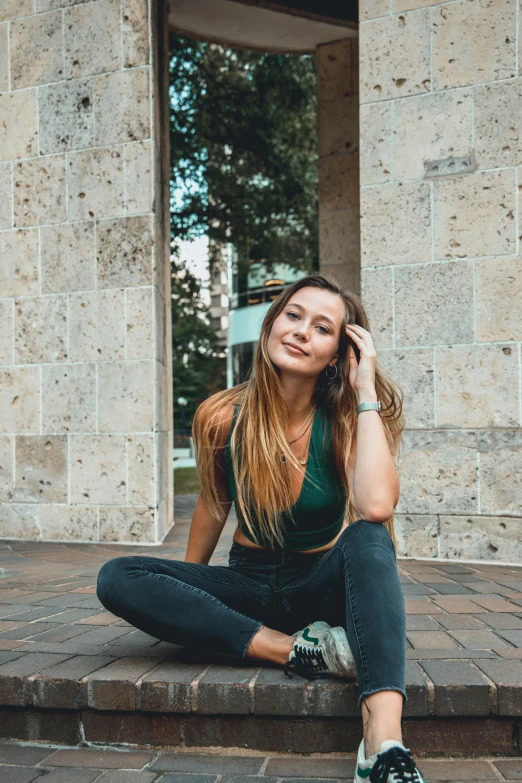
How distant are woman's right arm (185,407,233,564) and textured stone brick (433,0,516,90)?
333 centimetres

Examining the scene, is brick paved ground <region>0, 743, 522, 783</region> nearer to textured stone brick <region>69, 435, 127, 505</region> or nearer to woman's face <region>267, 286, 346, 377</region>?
woman's face <region>267, 286, 346, 377</region>

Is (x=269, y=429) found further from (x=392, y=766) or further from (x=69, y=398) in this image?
(x=69, y=398)

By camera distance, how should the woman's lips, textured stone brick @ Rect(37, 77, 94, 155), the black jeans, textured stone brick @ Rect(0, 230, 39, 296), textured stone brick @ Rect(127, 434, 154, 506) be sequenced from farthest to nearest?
textured stone brick @ Rect(0, 230, 39, 296)
textured stone brick @ Rect(37, 77, 94, 155)
textured stone brick @ Rect(127, 434, 154, 506)
the woman's lips
the black jeans

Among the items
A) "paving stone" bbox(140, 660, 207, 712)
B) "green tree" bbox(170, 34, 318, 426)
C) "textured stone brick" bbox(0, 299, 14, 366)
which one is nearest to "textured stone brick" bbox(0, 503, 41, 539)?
"textured stone brick" bbox(0, 299, 14, 366)

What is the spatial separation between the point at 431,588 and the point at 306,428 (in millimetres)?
1638

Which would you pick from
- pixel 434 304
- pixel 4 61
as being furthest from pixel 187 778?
pixel 4 61

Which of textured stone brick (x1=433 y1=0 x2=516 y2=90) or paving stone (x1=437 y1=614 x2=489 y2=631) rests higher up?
textured stone brick (x1=433 y1=0 x2=516 y2=90)

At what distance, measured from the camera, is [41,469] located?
5.70 m

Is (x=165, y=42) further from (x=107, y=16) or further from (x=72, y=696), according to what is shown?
(x=72, y=696)

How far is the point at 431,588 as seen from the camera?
3762mm

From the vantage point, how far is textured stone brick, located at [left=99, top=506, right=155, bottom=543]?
540 centimetres

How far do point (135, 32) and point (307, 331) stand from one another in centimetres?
405

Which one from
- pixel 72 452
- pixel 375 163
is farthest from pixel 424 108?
pixel 72 452

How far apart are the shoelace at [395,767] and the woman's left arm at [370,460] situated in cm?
68
